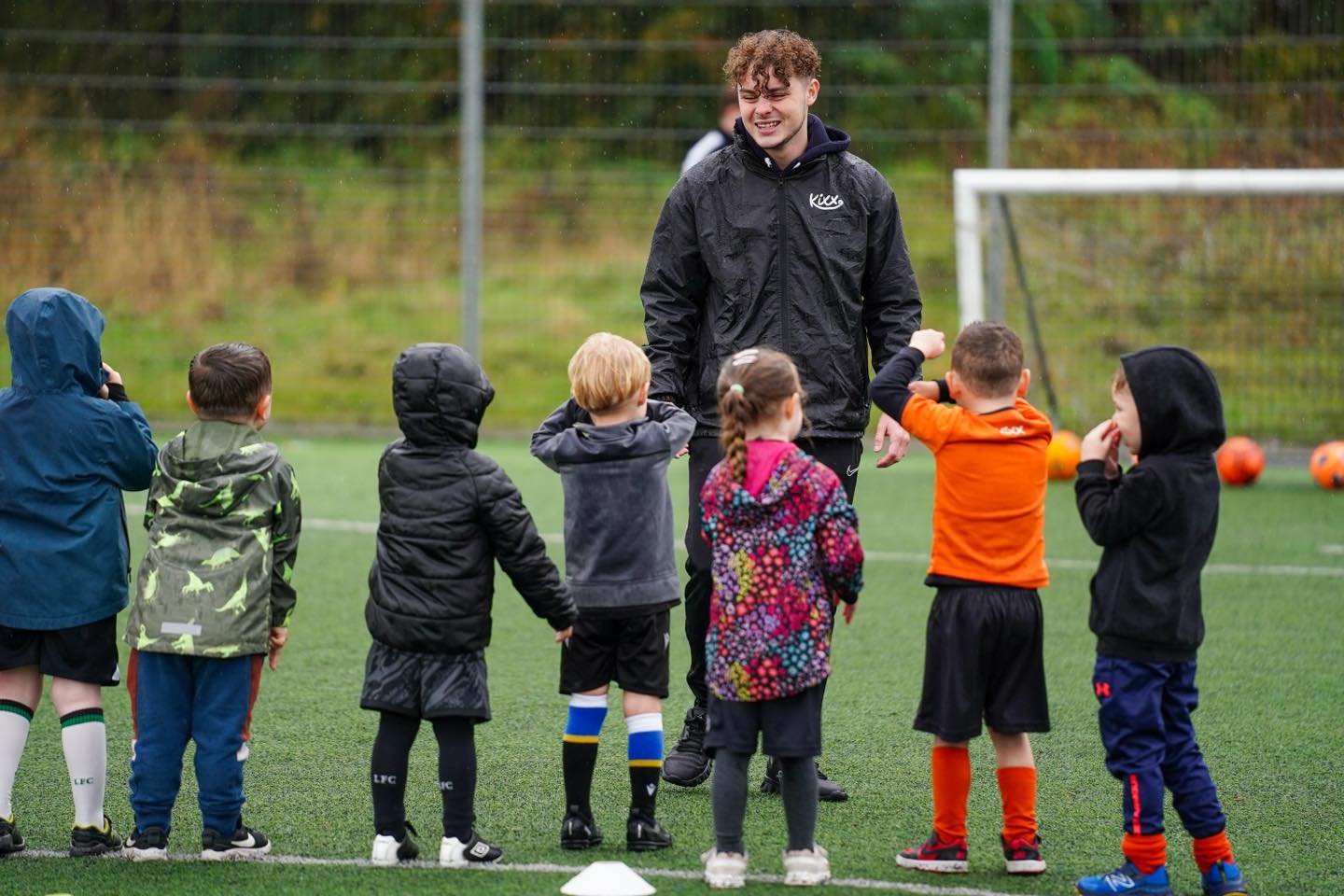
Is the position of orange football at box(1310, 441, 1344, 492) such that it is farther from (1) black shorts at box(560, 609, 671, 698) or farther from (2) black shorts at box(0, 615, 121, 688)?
(2) black shorts at box(0, 615, 121, 688)

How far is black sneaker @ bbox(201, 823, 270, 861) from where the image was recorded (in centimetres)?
406

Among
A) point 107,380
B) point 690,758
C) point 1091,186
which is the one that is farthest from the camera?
point 1091,186

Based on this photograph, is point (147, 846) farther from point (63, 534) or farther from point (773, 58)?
point (773, 58)

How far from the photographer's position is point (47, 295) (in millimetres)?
4211

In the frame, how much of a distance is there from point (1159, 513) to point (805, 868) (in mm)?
1136

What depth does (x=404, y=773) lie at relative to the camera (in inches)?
159

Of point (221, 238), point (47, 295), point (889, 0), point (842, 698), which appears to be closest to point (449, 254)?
point (221, 238)

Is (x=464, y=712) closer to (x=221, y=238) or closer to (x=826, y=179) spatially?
(x=826, y=179)

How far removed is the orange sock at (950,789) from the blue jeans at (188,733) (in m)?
1.67

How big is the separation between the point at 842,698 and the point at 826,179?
191 cm

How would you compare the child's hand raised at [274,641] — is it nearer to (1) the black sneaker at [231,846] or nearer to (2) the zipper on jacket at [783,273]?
(1) the black sneaker at [231,846]

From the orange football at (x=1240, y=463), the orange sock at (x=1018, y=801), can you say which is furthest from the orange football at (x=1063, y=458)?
the orange sock at (x=1018, y=801)

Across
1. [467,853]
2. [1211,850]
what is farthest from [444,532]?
[1211,850]

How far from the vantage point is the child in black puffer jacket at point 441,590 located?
13.1 feet
